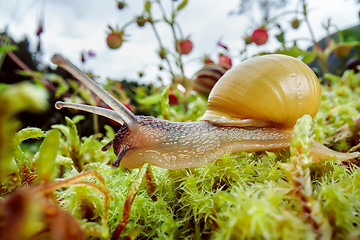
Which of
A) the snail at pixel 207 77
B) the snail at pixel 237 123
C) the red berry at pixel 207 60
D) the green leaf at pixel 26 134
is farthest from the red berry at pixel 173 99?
the green leaf at pixel 26 134

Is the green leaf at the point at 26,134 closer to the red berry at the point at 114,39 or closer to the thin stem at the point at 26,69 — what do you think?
the red berry at the point at 114,39

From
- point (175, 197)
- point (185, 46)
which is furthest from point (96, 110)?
point (185, 46)

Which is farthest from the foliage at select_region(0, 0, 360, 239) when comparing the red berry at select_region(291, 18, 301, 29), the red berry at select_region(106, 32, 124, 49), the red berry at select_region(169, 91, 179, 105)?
the red berry at select_region(291, 18, 301, 29)

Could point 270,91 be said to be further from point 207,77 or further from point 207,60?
point 207,60

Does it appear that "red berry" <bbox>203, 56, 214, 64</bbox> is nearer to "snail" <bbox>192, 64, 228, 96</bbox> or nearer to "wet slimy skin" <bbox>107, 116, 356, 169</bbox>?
"snail" <bbox>192, 64, 228, 96</bbox>

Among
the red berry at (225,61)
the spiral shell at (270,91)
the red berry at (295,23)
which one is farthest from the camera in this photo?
the red berry at (295,23)

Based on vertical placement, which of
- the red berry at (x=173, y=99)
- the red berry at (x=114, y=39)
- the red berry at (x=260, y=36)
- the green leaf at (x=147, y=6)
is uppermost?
the green leaf at (x=147, y=6)

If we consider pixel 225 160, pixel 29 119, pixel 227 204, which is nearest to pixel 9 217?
pixel 227 204

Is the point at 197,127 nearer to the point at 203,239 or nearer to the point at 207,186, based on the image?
the point at 207,186
